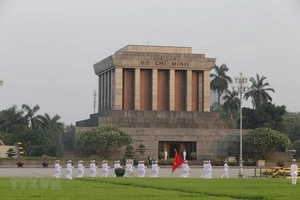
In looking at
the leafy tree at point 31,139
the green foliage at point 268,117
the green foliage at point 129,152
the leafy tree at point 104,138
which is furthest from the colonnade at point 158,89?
the green foliage at point 268,117

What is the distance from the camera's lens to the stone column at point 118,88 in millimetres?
77500

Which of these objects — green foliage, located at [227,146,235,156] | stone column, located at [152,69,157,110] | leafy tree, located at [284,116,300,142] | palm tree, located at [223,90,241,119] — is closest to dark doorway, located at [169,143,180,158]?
stone column, located at [152,69,157,110]

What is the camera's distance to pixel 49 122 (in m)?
110

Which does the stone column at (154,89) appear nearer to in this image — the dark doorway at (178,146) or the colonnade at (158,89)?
the colonnade at (158,89)

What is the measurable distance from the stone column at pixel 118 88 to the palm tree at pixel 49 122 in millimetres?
31872

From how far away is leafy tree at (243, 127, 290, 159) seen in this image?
70.3 metres

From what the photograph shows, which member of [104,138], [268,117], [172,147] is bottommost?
[172,147]

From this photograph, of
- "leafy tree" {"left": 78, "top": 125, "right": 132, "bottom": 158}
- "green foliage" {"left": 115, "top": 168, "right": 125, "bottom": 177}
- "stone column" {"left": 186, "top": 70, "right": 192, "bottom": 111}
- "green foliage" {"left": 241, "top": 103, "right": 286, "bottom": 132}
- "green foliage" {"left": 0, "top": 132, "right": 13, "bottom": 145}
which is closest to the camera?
"green foliage" {"left": 115, "top": 168, "right": 125, "bottom": 177}

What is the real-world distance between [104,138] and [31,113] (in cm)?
4213

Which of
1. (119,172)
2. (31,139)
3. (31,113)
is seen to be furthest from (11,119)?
(119,172)

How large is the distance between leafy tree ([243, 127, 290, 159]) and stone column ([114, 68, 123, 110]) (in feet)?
47.6

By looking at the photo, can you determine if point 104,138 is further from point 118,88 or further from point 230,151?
point 230,151

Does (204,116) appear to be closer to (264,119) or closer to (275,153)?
(275,153)

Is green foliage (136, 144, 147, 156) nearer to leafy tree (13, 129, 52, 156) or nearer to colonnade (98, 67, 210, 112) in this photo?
colonnade (98, 67, 210, 112)
